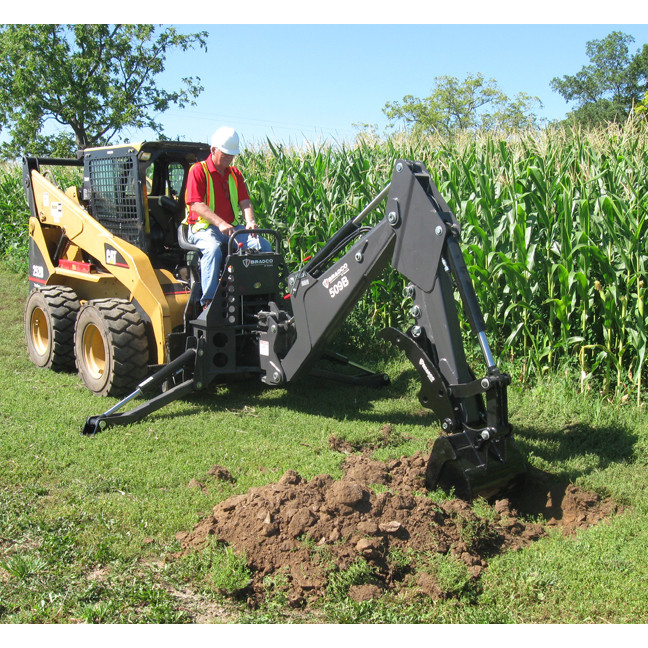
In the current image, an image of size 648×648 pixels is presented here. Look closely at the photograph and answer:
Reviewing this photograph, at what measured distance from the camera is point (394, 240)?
5008mm

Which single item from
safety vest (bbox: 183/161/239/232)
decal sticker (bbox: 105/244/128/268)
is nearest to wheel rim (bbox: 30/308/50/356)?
decal sticker (bbox: 105/244/128/268)

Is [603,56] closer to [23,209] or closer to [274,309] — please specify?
[23,209]

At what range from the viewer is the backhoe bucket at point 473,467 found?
4.41 m

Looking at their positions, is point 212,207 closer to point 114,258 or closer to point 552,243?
point 114,258

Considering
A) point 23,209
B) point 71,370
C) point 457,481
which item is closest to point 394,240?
point 457,481

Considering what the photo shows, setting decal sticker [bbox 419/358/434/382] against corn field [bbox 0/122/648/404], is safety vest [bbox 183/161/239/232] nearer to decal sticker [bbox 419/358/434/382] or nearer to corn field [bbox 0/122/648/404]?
corn field [bbox 0/122/648/404]

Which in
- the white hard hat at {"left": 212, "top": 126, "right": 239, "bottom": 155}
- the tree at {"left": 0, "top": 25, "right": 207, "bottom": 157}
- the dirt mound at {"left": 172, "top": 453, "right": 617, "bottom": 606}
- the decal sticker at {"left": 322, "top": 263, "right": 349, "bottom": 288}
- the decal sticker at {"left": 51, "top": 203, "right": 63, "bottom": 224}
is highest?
the tree at {"left": 0, "top": 25, "right": 207, "bottom": 157}

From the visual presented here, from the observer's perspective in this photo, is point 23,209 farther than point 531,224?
Yes

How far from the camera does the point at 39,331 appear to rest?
838cm

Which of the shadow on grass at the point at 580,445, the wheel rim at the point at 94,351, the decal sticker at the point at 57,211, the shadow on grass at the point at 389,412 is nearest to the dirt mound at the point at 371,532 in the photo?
the shadow on grass at the point at 580,445

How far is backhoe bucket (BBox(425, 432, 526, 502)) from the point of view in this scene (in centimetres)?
441

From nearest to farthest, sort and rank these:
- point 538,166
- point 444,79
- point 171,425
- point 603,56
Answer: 1. point 171,425
2. point 538,166
3. point 603,56
4. point 444,79

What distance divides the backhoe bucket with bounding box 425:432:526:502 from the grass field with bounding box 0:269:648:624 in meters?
0.51

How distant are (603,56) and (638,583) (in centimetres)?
5022
